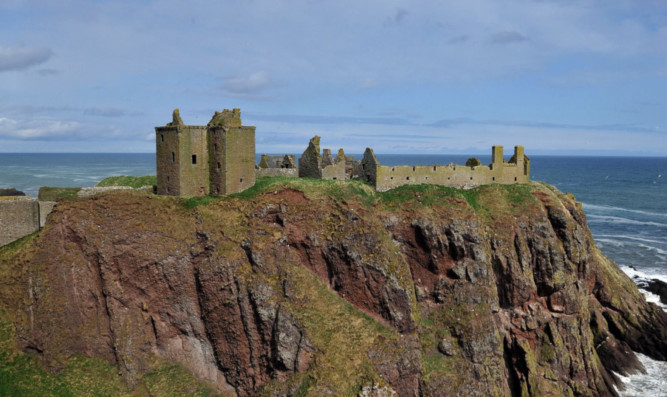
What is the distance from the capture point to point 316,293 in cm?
3744

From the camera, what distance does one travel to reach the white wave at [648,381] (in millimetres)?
44438

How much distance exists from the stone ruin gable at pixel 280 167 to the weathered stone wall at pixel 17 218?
17.5 m

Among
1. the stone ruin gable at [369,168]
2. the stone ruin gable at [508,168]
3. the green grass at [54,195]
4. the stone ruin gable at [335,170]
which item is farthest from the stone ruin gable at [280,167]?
the stone ruin gable at [508,168]

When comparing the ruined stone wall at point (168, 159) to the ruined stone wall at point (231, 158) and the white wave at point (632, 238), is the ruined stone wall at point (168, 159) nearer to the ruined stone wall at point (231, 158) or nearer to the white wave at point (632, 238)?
the ruined stone wall at point (231, 158)

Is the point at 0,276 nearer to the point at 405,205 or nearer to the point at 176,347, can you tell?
the point at 176,347

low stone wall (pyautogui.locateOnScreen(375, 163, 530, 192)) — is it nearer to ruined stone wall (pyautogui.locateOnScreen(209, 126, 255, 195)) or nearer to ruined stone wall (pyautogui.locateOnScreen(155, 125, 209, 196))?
ruined stone wall (pyautogui.locateOnScreen(209, 126, 255, 195))

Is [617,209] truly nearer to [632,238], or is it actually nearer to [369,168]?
[632,238]

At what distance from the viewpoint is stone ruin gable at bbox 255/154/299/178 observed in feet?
153

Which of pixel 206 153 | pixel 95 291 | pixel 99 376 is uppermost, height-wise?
pixel 206 153

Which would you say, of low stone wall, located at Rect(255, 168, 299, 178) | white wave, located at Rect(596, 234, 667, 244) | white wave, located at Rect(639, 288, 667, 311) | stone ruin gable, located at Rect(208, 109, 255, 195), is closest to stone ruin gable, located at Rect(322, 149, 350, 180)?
low stone wall, located at Rect(255, 168, 299, 178)

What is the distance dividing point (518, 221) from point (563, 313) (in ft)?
27.9

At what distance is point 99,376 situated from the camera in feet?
111

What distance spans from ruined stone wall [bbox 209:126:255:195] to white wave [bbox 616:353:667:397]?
36667 millimetres

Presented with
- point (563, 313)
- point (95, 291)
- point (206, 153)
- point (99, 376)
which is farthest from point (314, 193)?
point (563, 313)
